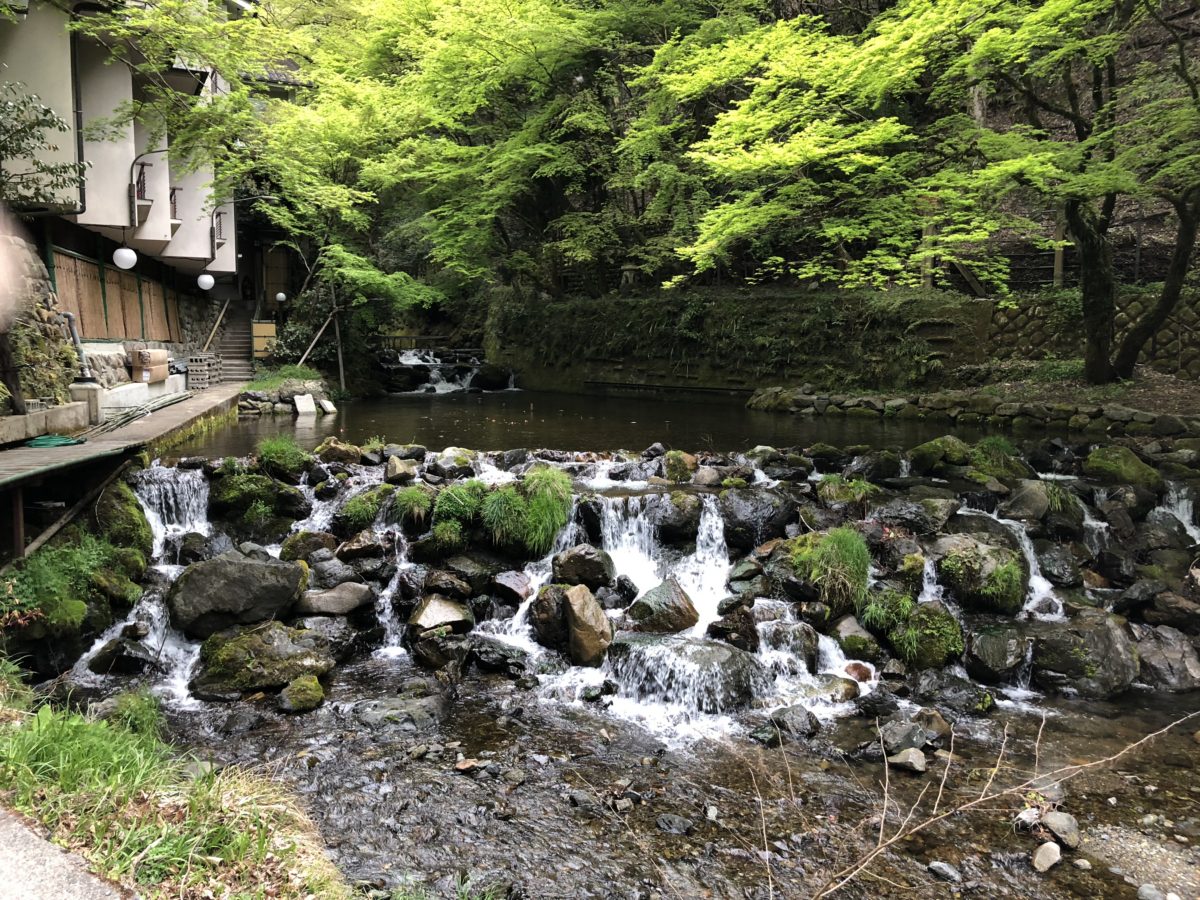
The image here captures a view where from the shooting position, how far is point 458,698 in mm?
6477

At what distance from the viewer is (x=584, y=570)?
27.0ft

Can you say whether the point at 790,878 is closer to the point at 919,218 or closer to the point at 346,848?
the point at 346,848

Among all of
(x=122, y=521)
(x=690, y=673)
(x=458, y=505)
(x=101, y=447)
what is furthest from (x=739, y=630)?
(x=101, y=447)

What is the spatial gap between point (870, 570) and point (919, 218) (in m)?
7.74

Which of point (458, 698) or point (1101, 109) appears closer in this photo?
point (458, 698)

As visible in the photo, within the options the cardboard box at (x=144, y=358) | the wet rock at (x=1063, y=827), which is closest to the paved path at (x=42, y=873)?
the wet rock at (x=1063, y=827)

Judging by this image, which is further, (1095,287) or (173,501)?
(1095,287)

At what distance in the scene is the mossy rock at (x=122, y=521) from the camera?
8203 millimetres

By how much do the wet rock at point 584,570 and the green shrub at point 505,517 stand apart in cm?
68

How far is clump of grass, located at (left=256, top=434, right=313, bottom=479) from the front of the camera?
392 inches

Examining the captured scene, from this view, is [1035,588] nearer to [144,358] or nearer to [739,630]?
[739,630]

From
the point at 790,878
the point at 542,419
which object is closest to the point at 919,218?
the point at 542,419

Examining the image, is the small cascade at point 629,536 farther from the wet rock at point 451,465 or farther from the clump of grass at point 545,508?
the wet rock at point 451,465

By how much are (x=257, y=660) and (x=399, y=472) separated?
12.3 ft
